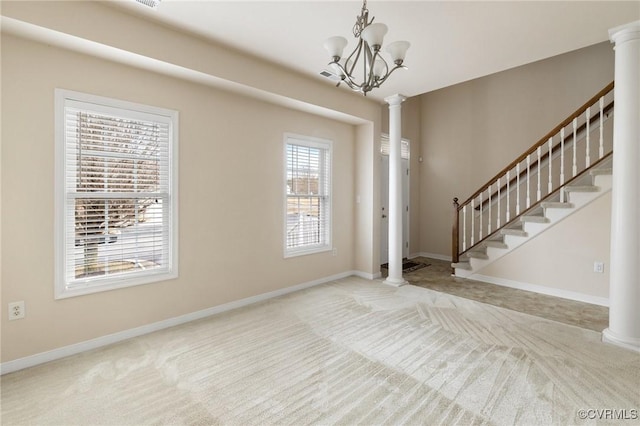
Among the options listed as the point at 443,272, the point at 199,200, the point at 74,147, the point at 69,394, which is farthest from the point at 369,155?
the point at 69,394

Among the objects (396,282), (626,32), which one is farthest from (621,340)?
(626,32)

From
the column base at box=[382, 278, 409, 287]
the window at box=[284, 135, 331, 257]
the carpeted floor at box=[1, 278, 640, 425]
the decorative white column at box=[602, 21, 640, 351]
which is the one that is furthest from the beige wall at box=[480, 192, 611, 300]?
the window at box=[284, 135, 331, 257]

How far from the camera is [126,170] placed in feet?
9.49

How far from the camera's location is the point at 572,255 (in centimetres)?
401

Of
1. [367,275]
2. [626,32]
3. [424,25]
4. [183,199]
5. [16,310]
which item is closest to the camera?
[16,310]

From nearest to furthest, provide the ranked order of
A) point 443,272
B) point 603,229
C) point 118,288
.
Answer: point 118,288 < point 603,229 < point 443,272

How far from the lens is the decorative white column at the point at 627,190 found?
Result: 102 inches

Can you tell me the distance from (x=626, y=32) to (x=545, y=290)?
10.3 feet

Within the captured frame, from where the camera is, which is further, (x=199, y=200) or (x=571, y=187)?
(x=571, y=187)

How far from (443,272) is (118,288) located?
15.8ft

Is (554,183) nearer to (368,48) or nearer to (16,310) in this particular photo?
(368,48)

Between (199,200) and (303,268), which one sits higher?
(199,200)

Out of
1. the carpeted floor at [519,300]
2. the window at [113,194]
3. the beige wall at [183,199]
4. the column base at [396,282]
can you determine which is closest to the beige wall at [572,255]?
the carpeted floor at [519,300]

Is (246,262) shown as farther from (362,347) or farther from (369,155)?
(369,155)
